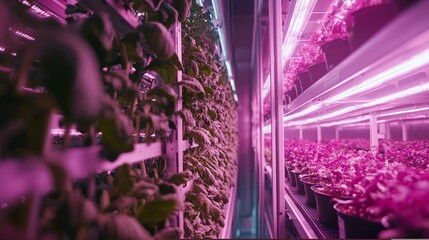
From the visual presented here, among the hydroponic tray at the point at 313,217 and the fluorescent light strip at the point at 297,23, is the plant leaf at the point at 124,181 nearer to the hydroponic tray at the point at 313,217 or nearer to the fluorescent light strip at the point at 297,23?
the hydroponic tray at the point at 313,217

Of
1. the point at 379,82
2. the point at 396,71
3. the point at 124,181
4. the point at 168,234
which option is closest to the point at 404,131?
the point at 379,82

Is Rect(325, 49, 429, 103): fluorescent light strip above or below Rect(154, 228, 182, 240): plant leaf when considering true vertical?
above

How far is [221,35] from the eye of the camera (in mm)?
3311

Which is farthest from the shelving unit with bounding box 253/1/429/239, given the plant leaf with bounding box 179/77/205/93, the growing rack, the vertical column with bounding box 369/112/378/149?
the growing rack

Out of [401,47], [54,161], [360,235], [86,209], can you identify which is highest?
[401,47]

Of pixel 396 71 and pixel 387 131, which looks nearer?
pixel 396 71

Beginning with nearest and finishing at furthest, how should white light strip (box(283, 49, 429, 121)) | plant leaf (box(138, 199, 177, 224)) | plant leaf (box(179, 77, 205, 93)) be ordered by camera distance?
plant leaf (box(138, 199, 177, 224)) < white light strip (box(283, 49, 429, 121)) < plant leaf (box(179, 77, 205, 93))

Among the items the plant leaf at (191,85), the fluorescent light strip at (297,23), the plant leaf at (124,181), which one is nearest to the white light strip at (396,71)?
the fluorescent light strip at (297,23)

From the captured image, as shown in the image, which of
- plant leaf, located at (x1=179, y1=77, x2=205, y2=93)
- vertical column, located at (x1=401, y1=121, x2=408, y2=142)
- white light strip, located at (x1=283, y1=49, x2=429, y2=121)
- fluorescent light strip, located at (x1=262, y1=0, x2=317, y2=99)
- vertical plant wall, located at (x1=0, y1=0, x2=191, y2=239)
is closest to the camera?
vertical plant wall, located at (x1=0, y1=0, x2=191, y2=239)

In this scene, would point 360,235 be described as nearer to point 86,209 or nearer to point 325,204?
point 325,204

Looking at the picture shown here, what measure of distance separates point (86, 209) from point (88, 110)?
0.23m

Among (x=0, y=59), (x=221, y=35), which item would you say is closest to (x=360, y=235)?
(x=0, y=59)

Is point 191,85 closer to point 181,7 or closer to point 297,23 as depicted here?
point 181,7

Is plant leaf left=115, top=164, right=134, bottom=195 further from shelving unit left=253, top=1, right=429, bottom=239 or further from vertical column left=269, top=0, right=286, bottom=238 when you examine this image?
vertical column left=269, top=0, right=286, bottom=238
